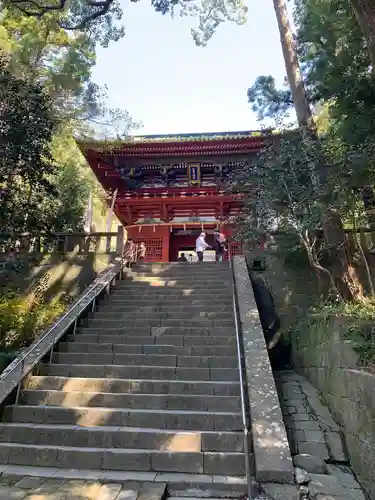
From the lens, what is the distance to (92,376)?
5738 mm

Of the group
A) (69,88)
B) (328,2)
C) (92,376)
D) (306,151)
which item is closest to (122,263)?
(92,376)

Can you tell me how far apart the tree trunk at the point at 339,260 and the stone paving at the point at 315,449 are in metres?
2.11

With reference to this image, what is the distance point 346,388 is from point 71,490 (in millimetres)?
3229

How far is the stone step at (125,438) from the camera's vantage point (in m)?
4.16

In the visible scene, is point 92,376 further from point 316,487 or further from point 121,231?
point 121,231

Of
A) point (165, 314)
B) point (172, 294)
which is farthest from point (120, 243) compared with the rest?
point (165, 314)

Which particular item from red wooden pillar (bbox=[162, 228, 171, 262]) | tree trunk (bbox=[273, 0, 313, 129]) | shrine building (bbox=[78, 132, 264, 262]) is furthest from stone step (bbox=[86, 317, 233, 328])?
red wooden pillar (bbox=[162, 228, 171, 262])

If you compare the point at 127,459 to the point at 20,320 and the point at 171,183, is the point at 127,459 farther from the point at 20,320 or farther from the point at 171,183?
the point at 171,183

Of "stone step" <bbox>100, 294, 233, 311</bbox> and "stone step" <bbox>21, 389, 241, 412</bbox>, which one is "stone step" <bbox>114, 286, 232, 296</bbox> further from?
"stone step" <bbox>21, 389, 241, 412</bbox>

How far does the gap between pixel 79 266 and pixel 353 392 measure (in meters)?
7.95

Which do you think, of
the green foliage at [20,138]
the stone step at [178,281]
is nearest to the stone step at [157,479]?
the green foliage at [20,138]

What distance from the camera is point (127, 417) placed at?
4.66 m

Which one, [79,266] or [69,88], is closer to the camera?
[79,266]

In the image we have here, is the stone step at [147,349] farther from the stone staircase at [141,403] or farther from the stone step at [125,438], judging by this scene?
the stone step at [125,438]
